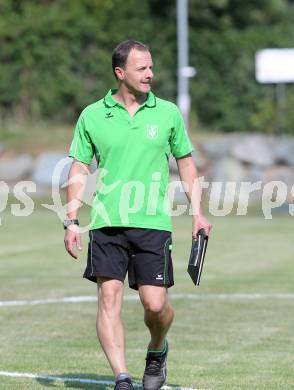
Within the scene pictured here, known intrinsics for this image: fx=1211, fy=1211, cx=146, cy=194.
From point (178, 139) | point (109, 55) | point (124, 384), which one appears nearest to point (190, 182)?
point (178, 139)

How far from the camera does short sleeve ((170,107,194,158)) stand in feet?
25.0

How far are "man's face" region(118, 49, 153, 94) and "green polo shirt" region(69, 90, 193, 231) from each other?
0.14m

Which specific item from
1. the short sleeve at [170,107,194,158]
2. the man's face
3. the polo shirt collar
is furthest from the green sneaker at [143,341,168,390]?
the man's face

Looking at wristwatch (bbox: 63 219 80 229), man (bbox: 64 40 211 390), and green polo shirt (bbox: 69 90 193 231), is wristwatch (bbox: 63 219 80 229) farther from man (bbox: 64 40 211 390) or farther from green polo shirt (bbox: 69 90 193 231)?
green polo shirt (bbox: 69 90 193 231)

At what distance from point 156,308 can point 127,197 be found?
711 millimetres

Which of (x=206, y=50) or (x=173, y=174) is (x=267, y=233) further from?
(x=206, y=50)

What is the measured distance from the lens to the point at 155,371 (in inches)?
303

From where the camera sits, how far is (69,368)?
8.62 metres

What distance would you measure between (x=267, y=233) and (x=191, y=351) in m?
10.5

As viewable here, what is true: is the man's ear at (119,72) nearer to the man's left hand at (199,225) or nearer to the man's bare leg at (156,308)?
the man's left hand at (199,225)

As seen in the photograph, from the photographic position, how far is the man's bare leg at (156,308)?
24.6 ft

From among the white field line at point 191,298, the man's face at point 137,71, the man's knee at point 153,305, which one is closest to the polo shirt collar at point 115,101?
the man's face at point 137,71

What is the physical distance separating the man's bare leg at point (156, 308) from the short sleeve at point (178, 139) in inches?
34.1

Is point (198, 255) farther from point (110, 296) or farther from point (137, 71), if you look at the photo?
point (137, 71)
